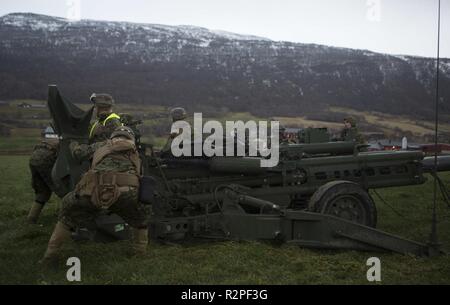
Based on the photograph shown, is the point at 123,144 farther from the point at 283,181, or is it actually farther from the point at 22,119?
the point at 22,119

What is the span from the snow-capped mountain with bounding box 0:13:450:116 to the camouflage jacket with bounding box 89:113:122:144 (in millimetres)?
72019

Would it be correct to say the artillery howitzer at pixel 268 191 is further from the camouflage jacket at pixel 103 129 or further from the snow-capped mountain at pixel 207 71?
the snow-capped mountain at pixel 207 71

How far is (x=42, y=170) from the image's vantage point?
9438mm

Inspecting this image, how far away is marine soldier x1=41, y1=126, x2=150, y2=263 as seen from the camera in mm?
6219

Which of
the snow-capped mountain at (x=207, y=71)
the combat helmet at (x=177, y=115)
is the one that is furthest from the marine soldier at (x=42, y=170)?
the snow-capped mountain at (x=207, y=71)

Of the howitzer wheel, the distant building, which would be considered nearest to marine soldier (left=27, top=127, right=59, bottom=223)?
the howitzer wheel

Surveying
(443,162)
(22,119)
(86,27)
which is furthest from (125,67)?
(443,162)

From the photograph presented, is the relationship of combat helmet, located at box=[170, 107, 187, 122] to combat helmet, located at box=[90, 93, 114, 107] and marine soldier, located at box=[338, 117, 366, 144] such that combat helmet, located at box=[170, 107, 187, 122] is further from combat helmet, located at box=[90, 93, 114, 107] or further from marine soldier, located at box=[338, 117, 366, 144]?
marine soldier, located at box=[338, 117, 366, 144]

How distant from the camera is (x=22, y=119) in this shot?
65.9m

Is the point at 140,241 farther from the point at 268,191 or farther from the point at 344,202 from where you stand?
the point at 344,202

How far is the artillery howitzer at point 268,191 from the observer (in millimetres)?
7051

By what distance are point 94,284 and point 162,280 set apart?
738 millimetres

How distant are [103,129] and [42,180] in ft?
8.73

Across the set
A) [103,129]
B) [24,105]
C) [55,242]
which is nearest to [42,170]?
[103,129]
